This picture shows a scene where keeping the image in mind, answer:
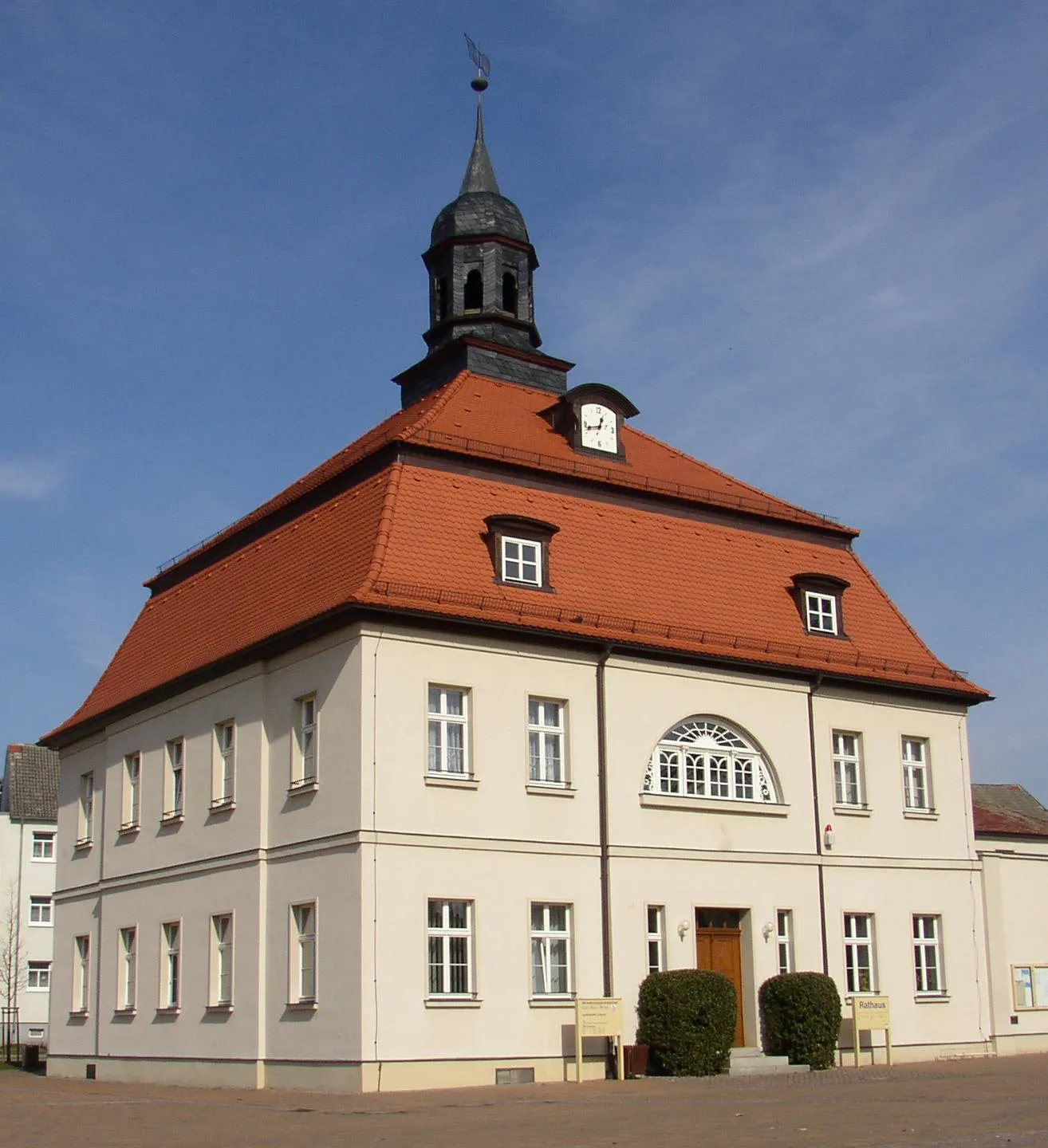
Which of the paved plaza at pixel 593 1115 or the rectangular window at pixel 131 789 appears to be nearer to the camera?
the paved plaza at pixel 593 1115

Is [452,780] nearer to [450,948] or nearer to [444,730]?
[444,730]

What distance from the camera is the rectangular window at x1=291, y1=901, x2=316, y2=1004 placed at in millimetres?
24375

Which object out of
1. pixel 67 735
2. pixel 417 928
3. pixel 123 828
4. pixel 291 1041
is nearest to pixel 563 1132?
pixel 417 928

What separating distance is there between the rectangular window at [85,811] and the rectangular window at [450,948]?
39.2 feet

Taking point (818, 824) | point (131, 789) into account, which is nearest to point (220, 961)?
point (131, 789)

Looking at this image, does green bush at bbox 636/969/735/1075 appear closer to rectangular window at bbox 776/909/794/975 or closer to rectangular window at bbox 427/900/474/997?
rectangular window at bbox 776/909/794/975

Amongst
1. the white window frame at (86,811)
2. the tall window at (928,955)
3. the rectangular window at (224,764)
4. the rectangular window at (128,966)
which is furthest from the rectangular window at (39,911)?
the tall window at (928,955)

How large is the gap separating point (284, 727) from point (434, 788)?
303 centimetres

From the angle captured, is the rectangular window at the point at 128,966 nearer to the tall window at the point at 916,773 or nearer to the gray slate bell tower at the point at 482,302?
the gray slate bell tower at the point at 482,302

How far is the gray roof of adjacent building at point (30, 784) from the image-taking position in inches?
2467

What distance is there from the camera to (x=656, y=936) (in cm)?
2612

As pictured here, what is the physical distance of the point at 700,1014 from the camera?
24.5m

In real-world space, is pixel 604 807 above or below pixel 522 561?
below

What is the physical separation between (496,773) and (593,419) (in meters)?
8.79
